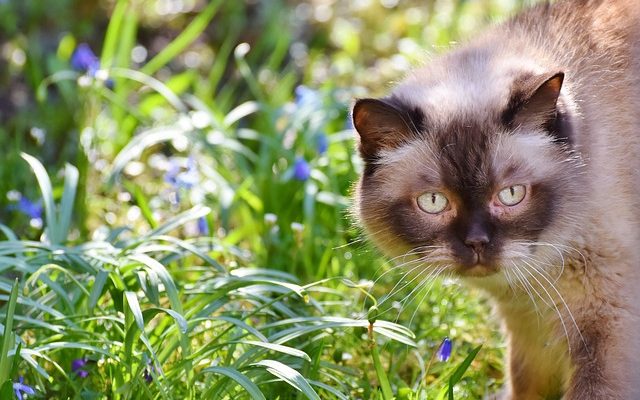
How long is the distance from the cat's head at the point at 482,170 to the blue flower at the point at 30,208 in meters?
1.61

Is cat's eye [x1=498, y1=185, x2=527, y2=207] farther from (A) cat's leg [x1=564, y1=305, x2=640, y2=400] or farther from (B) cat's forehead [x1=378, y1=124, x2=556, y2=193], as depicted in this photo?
(A) cat's leg [x1=564, y1=305, x2=640, y2=400]

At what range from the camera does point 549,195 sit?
120 inches

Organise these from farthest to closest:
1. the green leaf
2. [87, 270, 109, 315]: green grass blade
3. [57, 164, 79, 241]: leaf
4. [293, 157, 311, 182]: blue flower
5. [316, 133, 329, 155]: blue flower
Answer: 1. [316, 133, 329, 155]: blue flower
2. [293, 157, 311, 182]: blue flower
3. [57, 164, 79, 241]: leaf
4. [87, 270, 109, 315]: green grass blade
5. the green leaf

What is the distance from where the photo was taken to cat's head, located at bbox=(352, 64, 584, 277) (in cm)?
298

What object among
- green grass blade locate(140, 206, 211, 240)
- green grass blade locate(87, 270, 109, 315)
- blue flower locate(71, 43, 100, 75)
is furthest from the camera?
blue flower locate(71, 43, 100, 75)

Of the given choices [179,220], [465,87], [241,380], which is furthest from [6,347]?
[465,87]

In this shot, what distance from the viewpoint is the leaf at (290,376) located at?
2.85 metres

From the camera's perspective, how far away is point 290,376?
2879 mm

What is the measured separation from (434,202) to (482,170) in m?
0.18

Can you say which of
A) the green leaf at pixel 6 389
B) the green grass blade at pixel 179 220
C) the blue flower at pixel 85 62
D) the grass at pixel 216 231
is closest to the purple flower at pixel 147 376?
the grass at pixel 216 231

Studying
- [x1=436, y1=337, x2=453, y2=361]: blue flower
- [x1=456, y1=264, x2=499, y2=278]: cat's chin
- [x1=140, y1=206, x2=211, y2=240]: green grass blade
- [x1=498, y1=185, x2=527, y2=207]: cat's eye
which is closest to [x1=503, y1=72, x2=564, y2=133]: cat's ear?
[x1=498, y1=185, x2=527, y2=207]: cat's eye

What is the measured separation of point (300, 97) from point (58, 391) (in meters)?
2.21

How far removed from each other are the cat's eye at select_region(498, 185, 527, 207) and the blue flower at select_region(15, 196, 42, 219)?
2.03 meters

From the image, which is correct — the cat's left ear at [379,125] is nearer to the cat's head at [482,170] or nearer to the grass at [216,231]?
the cat's head at [482,170]
